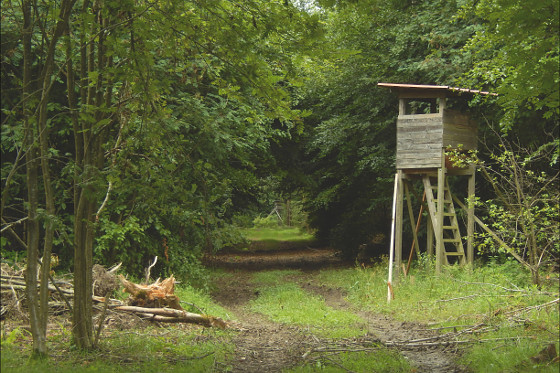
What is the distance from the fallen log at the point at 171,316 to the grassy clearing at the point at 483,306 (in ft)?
12.3

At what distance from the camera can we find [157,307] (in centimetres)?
985

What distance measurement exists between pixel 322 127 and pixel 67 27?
13.6 metres

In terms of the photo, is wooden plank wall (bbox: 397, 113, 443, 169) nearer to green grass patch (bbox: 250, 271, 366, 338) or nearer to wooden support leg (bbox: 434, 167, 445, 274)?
wooden support leg (bbox: 434, 167, 445, 274)

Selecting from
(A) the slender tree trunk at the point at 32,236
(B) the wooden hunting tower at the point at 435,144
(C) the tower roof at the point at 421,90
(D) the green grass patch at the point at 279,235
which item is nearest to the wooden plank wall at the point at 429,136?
(B) the wooden hunting tower at the point at 435,144

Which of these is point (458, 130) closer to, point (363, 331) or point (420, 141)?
point (420, 141)

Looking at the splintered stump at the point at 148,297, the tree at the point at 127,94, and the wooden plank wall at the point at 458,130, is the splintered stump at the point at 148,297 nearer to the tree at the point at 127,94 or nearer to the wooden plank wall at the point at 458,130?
the tree at the point at 127,94

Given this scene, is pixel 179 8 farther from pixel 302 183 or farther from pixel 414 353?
pixel 302 183

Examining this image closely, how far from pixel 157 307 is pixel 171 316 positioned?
1.19 feet

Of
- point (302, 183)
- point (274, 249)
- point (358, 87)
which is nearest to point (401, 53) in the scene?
point (358, 87)

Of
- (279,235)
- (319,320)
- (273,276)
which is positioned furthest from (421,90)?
(279,235)

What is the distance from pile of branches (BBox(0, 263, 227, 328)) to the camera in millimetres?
→ 8820

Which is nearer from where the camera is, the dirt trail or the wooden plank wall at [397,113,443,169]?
the dirt trail

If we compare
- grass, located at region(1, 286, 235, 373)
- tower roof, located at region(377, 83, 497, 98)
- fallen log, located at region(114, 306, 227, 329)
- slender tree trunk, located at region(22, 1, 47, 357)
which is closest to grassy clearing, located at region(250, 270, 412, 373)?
grass, located at region(1, 286, 235, 373)

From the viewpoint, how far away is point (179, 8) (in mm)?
6992
